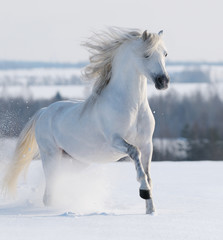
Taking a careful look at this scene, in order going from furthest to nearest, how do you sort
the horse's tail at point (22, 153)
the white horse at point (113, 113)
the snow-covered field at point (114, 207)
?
the horse's tail at point (22, 153) < the white horse at point (113, 113) < the snow-covered field at point (114, 207)

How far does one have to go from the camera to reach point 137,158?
21.3 ft

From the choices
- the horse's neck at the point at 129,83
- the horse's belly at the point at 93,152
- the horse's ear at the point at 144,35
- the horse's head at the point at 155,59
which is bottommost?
the horse's belly at the point at 93,152

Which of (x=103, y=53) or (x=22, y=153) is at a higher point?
(x=103, y=53)

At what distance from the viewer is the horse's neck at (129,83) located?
683cm

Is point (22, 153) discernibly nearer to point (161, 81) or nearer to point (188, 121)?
point (161, 81)

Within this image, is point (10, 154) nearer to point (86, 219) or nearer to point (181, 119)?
point (86, 219)

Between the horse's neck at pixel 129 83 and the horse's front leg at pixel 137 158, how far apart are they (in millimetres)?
433

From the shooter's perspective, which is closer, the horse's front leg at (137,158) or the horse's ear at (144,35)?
the horse's front leg at (137,158)

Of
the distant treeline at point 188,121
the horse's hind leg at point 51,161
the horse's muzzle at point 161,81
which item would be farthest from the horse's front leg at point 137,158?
the distant treeline at point 188,121

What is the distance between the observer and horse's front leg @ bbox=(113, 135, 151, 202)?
21.3ft

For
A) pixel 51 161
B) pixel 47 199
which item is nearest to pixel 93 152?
pixel 51 161

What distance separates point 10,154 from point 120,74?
7.56 ft

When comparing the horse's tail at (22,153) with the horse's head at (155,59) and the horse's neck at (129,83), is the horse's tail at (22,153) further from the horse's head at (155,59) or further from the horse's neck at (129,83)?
the horse's head at (155,59)

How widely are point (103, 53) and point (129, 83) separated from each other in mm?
519
